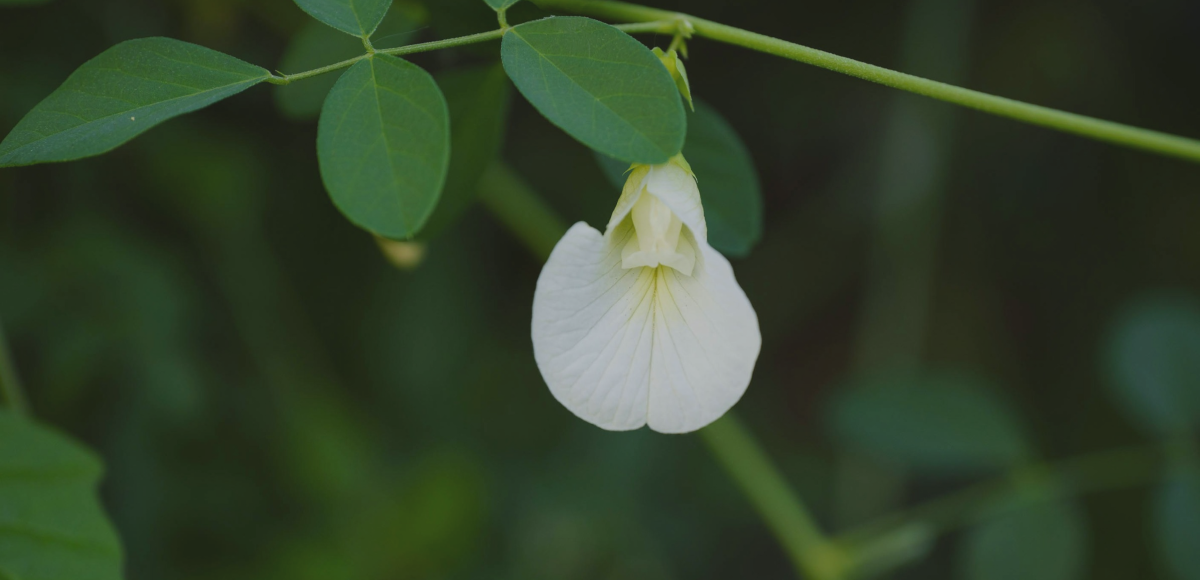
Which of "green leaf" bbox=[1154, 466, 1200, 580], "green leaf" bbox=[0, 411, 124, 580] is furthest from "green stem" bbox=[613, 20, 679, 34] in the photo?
"green leaf" bbox=[1154, 466, 1200, 580]

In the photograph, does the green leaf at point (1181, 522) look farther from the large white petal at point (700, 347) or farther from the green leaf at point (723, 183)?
the large white petal at point (700, 347)

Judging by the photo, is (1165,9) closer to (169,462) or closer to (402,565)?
(402,565)

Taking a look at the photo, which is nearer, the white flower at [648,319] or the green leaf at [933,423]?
the white flower at [648,319]

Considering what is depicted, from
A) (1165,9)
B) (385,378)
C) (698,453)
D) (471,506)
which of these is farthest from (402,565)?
(1165,9)

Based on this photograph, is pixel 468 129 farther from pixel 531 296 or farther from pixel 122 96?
pixel 531 296

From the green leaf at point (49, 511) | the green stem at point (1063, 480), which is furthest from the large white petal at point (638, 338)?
the green stem at point (1063, 480)
